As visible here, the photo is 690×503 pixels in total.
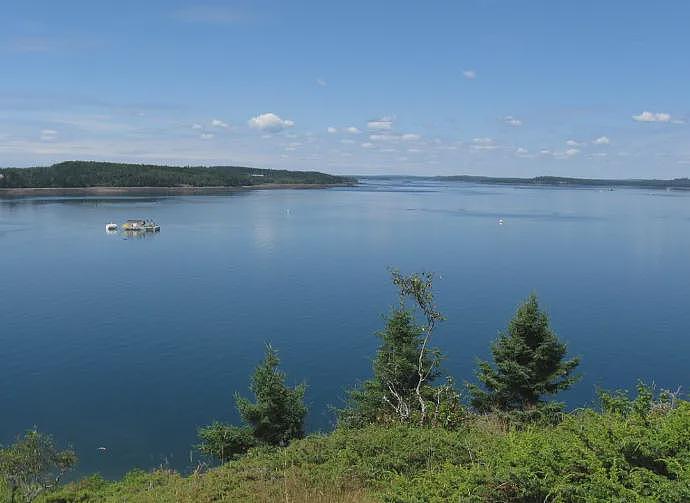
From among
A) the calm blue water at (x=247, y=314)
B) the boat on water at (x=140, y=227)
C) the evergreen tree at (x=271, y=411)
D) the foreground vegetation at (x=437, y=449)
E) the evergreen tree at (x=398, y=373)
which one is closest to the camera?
the foreground vegetation at (x=437, y=449)

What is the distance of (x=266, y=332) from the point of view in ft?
116

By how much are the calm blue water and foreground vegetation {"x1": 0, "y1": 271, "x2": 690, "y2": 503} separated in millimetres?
6375

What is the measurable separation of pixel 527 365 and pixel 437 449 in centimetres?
920

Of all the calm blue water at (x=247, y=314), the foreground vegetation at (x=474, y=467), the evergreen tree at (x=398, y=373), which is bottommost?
the calm blue water at (x=247, y=314)

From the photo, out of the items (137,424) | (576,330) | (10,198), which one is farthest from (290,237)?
(10,198)

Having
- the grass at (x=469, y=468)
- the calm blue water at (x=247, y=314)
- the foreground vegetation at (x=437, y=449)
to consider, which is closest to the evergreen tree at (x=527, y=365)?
the foreground vegetation at (x=437, y=449)

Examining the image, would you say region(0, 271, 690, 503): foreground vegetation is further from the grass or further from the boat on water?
the boat on water

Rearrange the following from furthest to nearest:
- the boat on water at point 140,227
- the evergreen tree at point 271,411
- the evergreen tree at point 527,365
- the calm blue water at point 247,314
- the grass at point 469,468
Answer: the boat on water at point 140,227 → the calm blue water at point 247,314 → the evergreen tree at point 527,365 → the evergreen tree at point 271,411 → the grass at point 469,468

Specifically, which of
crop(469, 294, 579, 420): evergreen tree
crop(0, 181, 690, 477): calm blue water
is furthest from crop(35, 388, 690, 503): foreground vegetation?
crop(0, 181, 690, 477): calm blue water

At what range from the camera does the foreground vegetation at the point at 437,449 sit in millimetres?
6355

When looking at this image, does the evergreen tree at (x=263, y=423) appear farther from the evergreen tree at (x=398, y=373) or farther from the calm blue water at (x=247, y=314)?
the calm blue water at (x=247, y=314)

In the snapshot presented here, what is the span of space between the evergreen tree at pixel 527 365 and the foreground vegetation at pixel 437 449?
0.04 meters

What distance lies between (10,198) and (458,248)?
133016 millimetres

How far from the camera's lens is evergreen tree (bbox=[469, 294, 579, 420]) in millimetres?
17703
